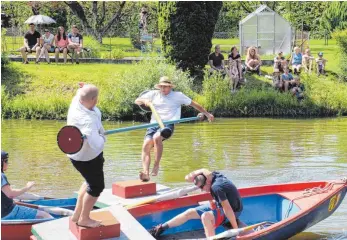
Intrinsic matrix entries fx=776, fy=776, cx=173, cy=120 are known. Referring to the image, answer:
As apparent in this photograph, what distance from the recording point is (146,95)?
1177cm

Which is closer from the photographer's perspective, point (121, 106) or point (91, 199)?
Answer: point (91, 199)

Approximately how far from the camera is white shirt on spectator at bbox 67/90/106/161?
26.0 ft

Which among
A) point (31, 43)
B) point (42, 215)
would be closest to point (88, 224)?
point (42, 215)

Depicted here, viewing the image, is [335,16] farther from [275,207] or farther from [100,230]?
[100,230]

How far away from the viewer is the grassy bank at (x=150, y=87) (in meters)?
22.0

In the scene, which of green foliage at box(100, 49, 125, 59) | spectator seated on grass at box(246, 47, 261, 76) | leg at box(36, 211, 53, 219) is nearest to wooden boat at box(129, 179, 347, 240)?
leg at box(36, 211, 53, 219)

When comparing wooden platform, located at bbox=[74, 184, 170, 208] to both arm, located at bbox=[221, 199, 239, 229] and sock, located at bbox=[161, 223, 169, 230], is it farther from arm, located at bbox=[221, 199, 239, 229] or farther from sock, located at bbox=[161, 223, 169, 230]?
arm, located at bbox=[221, 199, 239, 229]

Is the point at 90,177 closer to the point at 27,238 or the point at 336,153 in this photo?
the point at 27,238

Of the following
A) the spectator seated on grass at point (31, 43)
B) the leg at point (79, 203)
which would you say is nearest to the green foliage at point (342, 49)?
the spectator seated on grass at point (31, 43)

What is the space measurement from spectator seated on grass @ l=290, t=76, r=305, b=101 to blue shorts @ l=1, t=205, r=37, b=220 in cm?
1465

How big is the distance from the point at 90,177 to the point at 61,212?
1879 millimetres

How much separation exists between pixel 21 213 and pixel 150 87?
12.6m

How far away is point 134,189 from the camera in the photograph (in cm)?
1075

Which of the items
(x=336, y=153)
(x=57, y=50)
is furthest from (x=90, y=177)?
(x=57, y=50)
